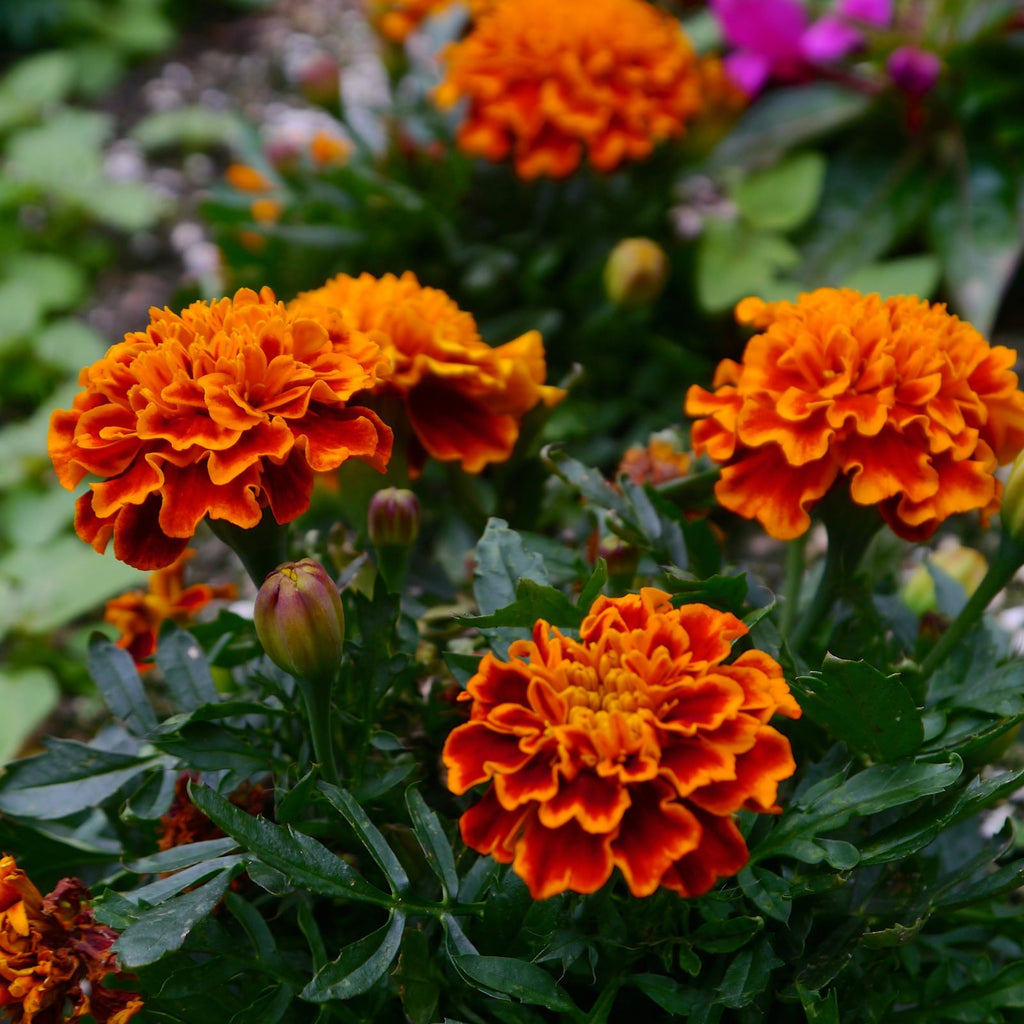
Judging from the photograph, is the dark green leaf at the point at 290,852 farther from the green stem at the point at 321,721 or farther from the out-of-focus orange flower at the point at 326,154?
the out-of-focus orange flower at the point at 326,154

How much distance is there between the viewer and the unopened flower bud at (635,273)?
1.32m

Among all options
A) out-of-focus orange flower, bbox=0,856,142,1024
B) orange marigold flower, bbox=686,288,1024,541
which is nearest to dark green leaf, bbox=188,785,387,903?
out-of-focus orange flower, bbox=0,856,142,1024

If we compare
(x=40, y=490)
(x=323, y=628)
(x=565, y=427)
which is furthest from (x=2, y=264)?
(x=323, y=628)

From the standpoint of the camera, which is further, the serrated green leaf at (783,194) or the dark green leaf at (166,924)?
the serrated green leaf at (783,194)

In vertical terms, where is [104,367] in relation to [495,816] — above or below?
above

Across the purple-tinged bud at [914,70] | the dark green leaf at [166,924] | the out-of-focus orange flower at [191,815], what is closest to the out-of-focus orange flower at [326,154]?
the purple-tinged bud at [914,70]

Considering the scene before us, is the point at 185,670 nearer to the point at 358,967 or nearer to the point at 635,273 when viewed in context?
the point at 358,967

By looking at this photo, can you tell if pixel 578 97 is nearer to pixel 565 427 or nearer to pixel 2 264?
pixel 565 427

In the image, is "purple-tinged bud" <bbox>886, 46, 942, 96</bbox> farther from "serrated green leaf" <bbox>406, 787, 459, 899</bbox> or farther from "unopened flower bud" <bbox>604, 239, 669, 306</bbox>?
"serrated green leaf" <bbox>406, 787, 459, 899</bbox>

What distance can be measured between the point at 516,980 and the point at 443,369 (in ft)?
1.33

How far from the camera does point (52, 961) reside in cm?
68

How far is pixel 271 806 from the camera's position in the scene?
0.80 m

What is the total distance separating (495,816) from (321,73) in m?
1.32

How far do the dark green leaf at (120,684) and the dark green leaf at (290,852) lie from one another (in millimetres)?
193
